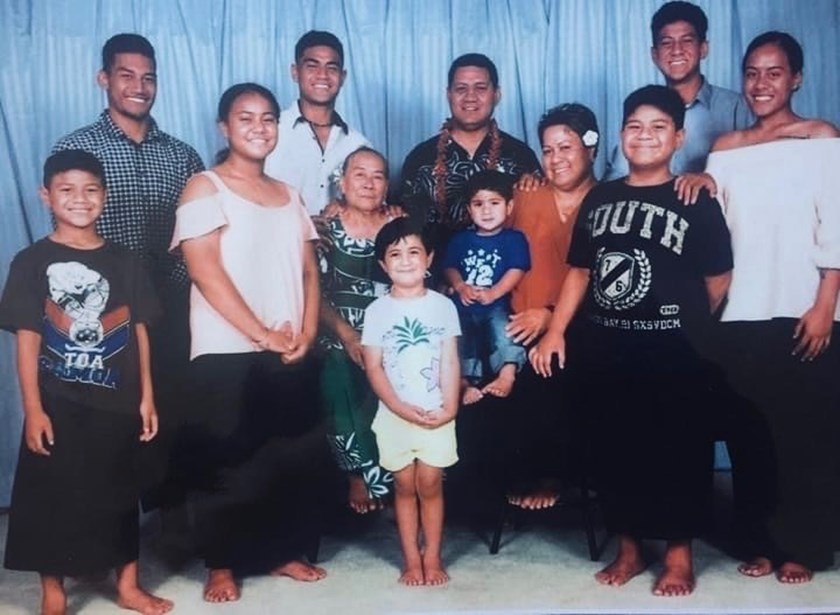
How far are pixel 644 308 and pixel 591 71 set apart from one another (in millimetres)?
395

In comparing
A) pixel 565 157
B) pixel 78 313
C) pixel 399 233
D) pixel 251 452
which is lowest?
pixel 251 452

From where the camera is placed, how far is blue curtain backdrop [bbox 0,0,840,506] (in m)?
1.56

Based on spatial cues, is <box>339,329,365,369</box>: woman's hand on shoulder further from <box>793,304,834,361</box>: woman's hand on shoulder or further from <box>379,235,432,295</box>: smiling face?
<box>793,304,834,361</box>: woman's hand on shoulder

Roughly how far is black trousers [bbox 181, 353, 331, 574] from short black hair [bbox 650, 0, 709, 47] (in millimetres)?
789

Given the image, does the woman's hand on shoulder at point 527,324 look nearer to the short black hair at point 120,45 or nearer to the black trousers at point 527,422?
the black trousers at point 527,422

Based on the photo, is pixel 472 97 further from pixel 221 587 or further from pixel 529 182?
pixel 221 587

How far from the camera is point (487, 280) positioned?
164 centimetres

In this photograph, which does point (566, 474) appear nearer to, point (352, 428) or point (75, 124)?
point (352, 428)

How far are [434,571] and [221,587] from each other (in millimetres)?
348

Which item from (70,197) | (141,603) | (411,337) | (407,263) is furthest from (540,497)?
(70,197)

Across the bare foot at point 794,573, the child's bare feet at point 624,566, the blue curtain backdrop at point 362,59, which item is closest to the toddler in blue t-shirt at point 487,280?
the blue curtain backdrop at point 362,59

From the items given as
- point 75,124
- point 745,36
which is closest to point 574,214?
point 745,36

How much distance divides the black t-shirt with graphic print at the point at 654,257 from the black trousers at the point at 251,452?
0.50 m

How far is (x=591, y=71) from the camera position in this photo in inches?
63.5
